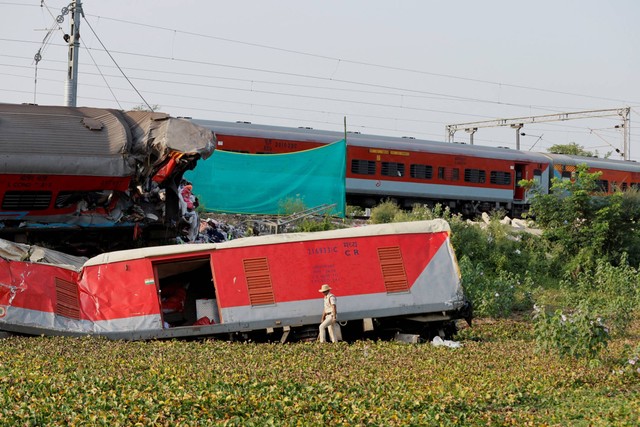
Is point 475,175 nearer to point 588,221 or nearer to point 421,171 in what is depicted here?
point 421,171

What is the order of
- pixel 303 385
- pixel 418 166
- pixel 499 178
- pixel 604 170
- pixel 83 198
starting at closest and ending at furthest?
pixel 303 385 < pixel 83 198 < pixel 418 166 < pixel 499 178 < pixel 604 170

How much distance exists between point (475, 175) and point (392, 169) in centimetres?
491

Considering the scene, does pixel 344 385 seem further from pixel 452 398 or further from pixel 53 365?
pixel 53 365

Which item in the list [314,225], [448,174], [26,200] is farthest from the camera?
[448,174]

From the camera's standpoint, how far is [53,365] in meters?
11.5

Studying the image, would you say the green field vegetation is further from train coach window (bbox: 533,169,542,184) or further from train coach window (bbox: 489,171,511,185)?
train coach window (bbox: 533,169,542,184)

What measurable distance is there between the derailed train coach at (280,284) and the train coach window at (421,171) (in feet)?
67.9

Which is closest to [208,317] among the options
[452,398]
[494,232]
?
[452,398]

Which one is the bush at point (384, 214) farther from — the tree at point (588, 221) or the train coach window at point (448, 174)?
the train coach window at point (448, 174)

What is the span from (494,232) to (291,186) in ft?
22.7

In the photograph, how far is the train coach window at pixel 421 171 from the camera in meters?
36.5

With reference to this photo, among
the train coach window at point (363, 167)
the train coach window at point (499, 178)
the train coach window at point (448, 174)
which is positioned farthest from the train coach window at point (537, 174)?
the train coach window at point (363, 167)

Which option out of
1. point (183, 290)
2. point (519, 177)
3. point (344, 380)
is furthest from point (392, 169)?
point (344, 380)

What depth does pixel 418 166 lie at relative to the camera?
120ft
